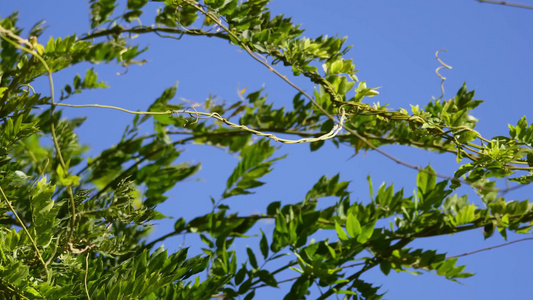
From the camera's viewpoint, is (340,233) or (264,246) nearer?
(340,233)

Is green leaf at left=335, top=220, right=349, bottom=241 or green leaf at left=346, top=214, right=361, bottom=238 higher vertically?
green leaf at left=346, top=214, right=361, bottom=238

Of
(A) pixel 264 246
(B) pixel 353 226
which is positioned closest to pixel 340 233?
(B) pixel 353 226

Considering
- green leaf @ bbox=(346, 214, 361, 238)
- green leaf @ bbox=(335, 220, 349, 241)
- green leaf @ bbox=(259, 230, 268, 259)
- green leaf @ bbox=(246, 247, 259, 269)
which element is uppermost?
green leaf @ bbox=(346, 214, 361, 238)

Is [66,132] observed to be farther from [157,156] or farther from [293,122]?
[293,122]

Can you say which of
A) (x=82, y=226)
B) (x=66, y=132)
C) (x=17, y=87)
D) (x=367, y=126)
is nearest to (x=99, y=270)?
(x=82, y=226)

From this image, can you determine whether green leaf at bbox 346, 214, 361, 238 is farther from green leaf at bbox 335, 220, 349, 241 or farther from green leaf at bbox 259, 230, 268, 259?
green leaf at bbox 259, 230, 268, 259

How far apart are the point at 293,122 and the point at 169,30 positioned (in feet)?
1.29

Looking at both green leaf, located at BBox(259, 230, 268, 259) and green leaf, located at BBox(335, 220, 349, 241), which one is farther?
green leaf, located at BBox(259, 230, 268, 259)

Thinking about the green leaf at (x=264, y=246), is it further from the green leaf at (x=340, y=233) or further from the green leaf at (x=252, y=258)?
the green leaf at (x=340, y=233)

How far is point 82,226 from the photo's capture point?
117cm

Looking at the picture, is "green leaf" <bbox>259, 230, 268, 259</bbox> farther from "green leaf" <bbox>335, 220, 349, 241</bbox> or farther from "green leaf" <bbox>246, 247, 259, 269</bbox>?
"green leaf" <bbox>335, 220, 349, 241</bbox>

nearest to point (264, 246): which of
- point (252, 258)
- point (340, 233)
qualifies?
point (252, 258)

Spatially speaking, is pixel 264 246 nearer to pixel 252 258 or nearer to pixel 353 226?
pixel 252 258

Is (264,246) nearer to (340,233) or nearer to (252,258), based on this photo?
(252,258)
